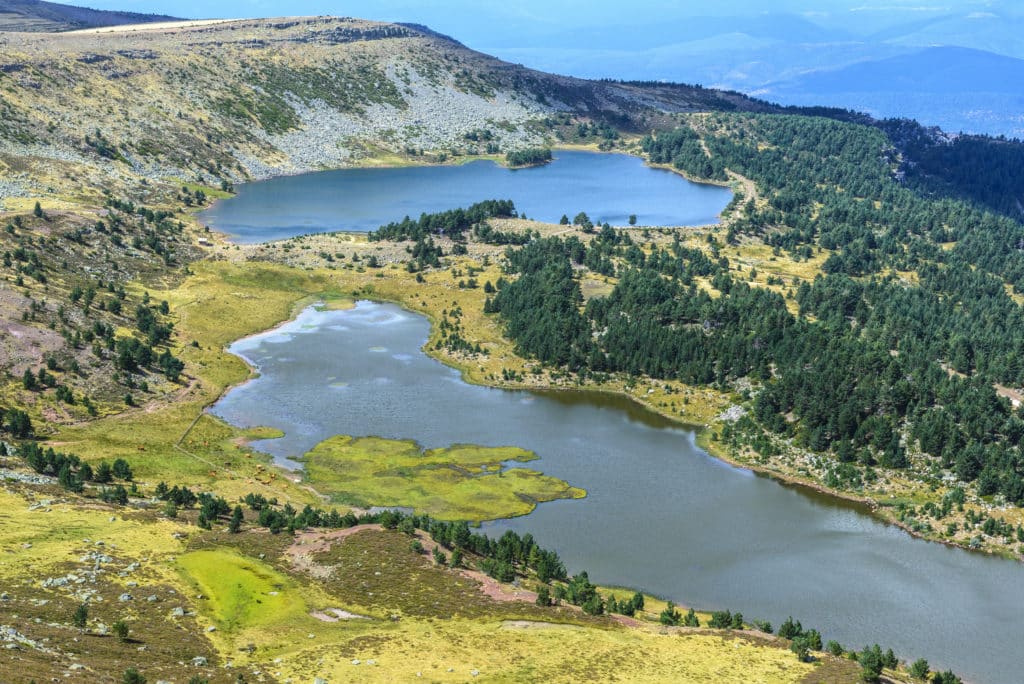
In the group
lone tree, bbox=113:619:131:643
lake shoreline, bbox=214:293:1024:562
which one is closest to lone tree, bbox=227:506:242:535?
lake shoreline, bbox=214:293:1024:562

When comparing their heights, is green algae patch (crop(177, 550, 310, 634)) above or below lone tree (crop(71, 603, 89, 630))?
below

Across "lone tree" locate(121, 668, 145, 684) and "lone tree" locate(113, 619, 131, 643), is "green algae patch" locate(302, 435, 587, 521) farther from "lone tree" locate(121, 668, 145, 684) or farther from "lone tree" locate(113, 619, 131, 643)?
"lone tree" locate(121, 668, 145, 684)

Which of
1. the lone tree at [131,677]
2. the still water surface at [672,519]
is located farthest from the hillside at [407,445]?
the still water surface at [672,519]

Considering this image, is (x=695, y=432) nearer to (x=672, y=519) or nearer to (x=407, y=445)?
(x=672, y=519)

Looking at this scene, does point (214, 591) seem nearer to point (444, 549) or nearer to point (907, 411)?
point (444, 549)

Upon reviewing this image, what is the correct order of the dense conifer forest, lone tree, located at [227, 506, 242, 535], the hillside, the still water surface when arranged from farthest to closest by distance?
the dense conifer forest, lone tree, located at [227, 506, 242, 535], the still water surface, the hillside

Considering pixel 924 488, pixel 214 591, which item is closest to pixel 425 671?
pixel 214 591
